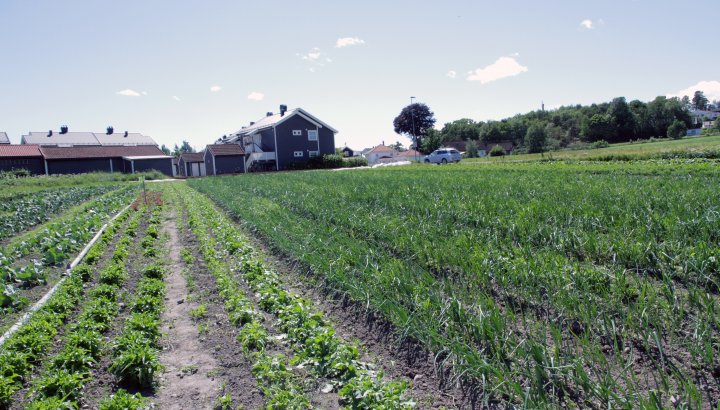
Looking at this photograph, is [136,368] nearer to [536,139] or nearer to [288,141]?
[288,141]

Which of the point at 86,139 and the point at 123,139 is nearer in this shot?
the point at 86,139

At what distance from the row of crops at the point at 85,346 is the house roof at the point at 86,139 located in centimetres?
6155

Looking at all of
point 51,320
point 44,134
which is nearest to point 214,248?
point 51,320

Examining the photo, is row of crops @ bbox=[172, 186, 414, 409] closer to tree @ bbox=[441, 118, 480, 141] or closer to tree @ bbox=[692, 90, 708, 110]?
tree @ bbox=[441, 118, 480, 141]

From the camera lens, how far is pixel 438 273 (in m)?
6.20

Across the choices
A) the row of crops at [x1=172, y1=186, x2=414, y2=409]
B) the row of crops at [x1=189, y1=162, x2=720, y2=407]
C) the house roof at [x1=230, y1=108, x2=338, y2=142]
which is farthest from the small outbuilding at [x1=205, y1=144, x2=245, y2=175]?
the row of crops at [x1=172, y1=186, x2=414, y2=409]

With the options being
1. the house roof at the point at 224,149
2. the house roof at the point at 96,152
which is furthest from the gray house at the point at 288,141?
Answer: the house roof at the point at 96,152

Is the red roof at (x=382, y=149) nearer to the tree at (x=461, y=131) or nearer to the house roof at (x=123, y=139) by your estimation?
the tree at (x=461, y=131)

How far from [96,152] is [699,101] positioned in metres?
187

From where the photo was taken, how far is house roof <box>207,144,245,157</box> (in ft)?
168

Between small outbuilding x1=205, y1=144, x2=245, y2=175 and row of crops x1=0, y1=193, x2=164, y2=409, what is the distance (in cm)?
4623

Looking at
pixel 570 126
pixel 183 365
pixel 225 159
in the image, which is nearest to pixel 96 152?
pixel 225 159

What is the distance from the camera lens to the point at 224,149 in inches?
2056

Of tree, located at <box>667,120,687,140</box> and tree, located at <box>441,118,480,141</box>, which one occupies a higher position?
tree, located at <box>441,118,480,141</box>
